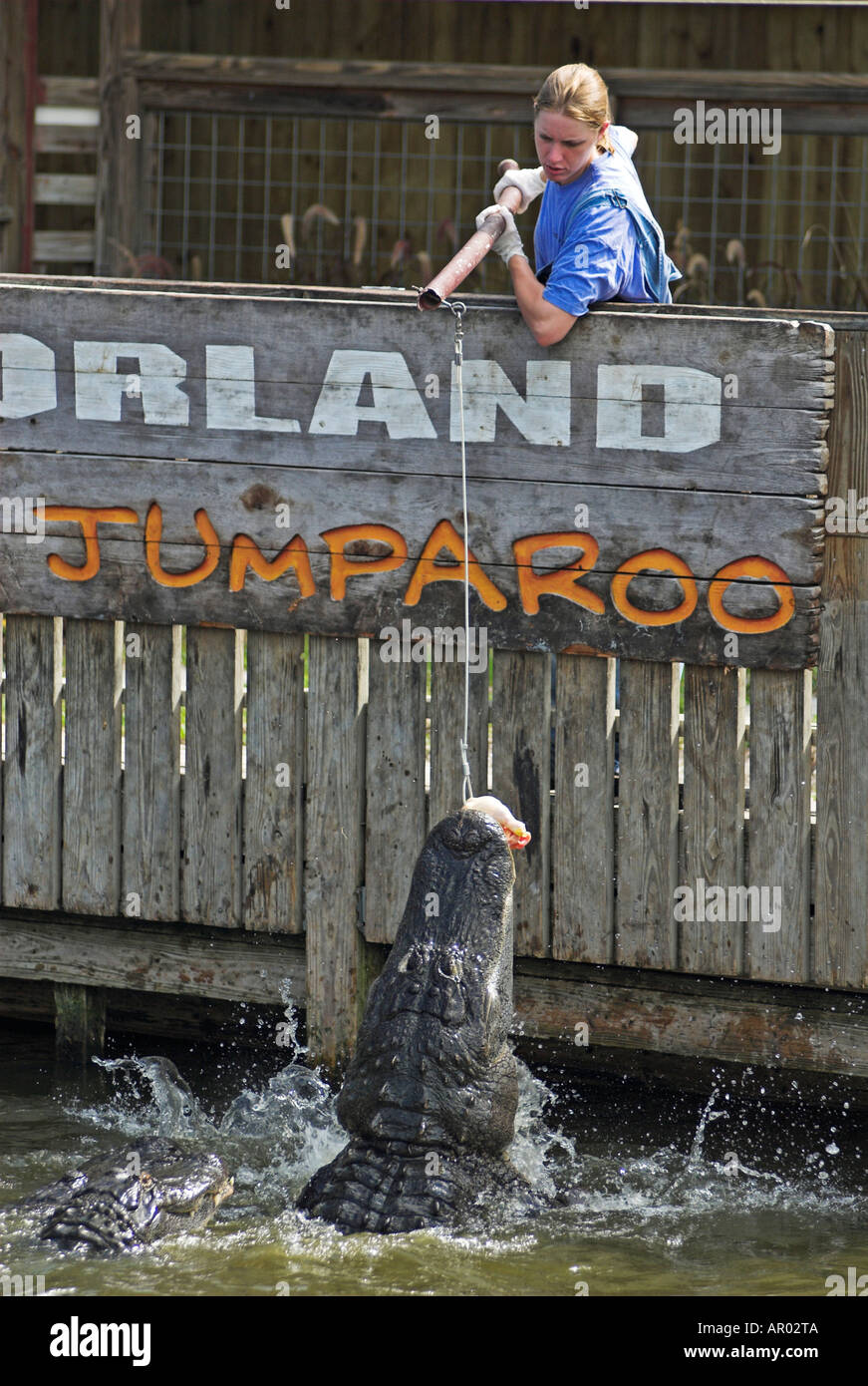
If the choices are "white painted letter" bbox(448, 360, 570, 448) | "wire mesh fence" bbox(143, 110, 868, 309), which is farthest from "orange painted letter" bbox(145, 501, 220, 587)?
"wire mesh fence" bbox(143, 110, 868, 309)

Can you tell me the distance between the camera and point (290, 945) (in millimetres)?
4793

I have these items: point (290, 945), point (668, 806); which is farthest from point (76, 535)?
point (668, 806)

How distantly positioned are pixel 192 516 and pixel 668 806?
1.56 metres

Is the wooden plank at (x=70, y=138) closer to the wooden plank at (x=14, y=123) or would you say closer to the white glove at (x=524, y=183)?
the wooden plank at (x=14, y=123)

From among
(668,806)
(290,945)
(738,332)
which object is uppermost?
(738,332)

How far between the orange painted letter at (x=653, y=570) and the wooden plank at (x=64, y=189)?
5.48 metres

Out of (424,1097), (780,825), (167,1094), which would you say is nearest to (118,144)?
(167,1094)

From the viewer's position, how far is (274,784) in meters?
4.69

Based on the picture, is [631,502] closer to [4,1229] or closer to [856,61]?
[4,1229]

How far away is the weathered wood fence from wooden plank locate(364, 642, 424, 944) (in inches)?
0.4

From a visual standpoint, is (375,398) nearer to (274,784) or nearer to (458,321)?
(458,321)

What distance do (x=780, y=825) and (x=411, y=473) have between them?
137 centimetres

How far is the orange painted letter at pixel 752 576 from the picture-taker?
4.16m

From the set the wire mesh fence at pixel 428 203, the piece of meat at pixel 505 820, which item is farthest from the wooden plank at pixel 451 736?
the wire mesh fence at pixel 428 203
